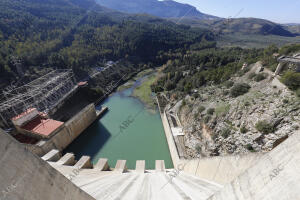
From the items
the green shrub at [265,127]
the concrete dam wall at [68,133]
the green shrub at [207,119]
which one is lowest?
the concrete dam wall at [68,133]

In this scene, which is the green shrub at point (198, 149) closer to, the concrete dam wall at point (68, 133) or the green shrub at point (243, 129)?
the green shrub at point (243, 129)

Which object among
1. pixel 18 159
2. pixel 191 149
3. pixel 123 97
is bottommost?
pixel 123 97

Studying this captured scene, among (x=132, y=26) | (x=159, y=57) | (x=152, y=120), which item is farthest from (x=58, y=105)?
(x=132, y=26)

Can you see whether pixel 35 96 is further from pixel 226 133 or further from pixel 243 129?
pixel 243 129

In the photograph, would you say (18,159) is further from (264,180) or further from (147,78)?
(147,78)

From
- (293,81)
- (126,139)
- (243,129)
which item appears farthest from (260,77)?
(126,139)

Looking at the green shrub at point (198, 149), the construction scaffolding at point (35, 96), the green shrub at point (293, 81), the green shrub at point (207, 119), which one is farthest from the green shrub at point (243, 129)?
the construction scaffolding at point (35, 96)
